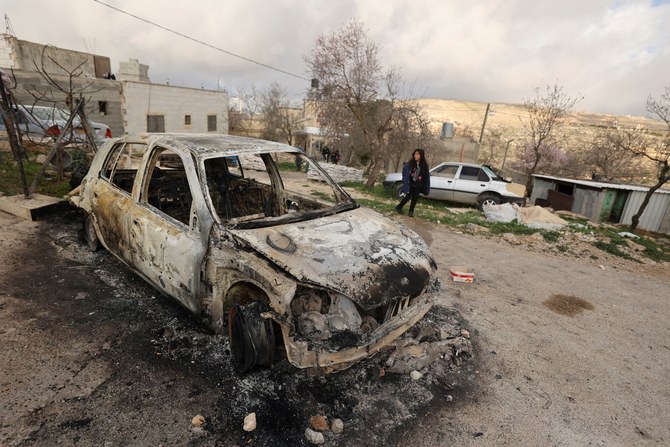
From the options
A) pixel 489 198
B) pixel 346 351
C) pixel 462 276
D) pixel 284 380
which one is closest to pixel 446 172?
pixel 489 198

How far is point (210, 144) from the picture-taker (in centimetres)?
345

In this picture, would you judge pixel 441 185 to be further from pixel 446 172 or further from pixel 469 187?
pixel 469 187

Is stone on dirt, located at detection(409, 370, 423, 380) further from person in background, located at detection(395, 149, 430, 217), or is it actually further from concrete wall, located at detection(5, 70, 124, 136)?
concrete wall, located at detection(5, 70, 124, 136)

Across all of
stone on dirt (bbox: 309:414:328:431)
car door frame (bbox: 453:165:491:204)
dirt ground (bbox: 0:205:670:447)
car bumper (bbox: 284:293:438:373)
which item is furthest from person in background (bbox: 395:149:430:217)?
stone on dirt (bbox: 309:414:328:431)

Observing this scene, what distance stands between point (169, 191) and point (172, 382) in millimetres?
2220

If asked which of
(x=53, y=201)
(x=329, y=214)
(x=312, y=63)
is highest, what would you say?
(x=312, y=63)

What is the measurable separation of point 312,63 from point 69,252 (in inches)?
478

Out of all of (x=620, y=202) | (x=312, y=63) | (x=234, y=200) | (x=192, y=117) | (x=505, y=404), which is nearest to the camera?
(x=505, y=404)

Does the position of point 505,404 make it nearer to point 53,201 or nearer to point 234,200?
point 234,200

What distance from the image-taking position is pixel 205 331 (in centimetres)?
329

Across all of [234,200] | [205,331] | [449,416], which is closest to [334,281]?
[449,416]

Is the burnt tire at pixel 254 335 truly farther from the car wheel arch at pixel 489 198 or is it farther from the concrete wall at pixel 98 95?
the concrete wall at pixel 98 95

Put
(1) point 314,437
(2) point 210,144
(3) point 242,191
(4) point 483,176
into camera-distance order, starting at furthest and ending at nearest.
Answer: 1. (4) point 483,176
2. (3) point 242,191
3. (2) point 210,144
4. (1) point 314,437

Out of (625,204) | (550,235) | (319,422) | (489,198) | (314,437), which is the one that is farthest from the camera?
(625,204)
